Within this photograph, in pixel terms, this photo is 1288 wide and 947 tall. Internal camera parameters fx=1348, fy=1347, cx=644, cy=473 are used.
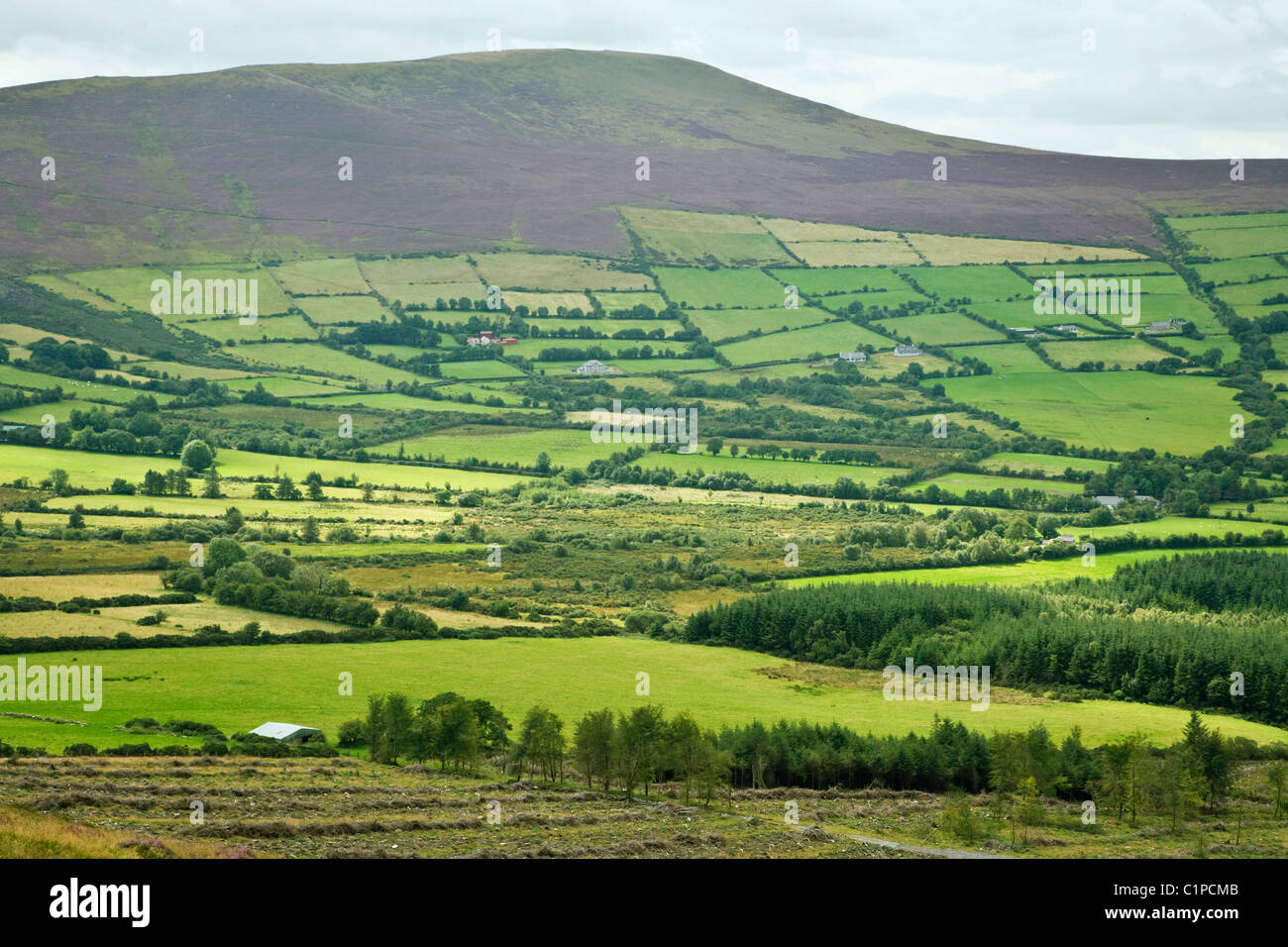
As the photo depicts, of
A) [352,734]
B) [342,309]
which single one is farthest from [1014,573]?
[342,309]

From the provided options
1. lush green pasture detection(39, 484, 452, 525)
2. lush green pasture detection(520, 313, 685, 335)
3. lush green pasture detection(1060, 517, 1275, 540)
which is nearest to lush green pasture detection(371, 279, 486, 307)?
lush green pasture detection(520, 313, 685, 335)

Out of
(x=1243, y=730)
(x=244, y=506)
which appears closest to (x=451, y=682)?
(x=1243, y=730)

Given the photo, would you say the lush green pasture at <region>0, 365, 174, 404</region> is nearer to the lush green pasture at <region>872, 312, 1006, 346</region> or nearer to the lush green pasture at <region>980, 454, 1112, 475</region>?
the lush green pasture at <region>980, 454, 1112, 475</region>

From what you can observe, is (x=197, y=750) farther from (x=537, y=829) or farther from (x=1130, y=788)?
(x=1130, y=788)
